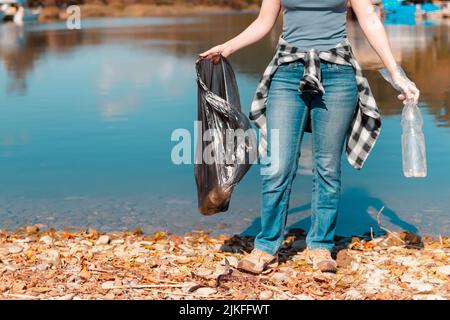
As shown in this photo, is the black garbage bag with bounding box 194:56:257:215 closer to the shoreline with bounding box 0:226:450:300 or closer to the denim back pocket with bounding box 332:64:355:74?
the shoreline with bounding box 0:226:450:300

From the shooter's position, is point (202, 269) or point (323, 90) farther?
point (202, 269)

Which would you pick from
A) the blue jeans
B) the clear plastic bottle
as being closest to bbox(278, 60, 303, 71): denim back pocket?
the blue jeans

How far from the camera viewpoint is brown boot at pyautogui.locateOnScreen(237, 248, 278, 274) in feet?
15.3

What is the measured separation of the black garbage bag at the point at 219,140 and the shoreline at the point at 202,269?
1.26 feet

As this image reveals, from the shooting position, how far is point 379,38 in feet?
15.3

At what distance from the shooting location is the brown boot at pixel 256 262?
4660 millimetres

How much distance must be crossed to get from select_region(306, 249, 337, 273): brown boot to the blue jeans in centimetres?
23

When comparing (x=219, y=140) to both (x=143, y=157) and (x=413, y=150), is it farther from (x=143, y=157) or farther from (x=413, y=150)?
(x=143, y=157)

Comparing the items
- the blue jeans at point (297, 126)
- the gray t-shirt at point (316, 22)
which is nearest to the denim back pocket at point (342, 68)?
the blue jeans at point (297, 126)

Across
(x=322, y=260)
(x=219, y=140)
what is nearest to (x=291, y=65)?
(x=219, y=140)

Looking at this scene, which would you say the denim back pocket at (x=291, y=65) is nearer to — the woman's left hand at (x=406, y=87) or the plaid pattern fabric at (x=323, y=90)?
the plaid pattern fabric at (x=323, y=90)

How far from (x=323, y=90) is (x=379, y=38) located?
43cm

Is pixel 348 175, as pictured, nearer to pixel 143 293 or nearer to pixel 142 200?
pixel 142 200
